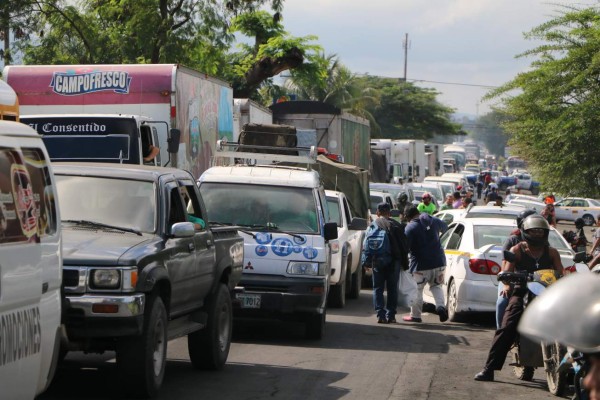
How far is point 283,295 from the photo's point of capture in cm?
1325

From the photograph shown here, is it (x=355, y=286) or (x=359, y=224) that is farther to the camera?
(x=355, y=286)

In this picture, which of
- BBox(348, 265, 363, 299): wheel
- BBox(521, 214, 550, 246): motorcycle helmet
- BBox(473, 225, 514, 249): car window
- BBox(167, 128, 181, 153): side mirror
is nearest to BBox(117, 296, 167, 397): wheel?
BBox(521, 214, 550, 246): motorcycle helmet

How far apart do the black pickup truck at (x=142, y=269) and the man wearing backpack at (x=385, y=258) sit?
4.19 m

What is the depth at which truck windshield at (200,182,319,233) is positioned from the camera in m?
14.1

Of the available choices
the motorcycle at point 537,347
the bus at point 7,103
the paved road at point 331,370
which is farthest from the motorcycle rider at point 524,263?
the bus at point 7,103

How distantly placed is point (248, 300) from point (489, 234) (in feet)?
15.1

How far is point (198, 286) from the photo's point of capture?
10508mm

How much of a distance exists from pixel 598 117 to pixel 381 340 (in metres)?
10.4

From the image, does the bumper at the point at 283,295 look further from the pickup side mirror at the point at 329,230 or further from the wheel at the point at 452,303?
the wheel at the point at 452,303

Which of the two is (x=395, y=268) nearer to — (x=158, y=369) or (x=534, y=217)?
(x=534, y=217)

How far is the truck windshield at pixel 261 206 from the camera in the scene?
14141mm

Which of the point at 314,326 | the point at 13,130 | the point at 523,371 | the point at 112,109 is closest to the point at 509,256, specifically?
the point at 523,371

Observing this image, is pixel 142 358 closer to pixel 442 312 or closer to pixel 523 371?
pixel 523 371

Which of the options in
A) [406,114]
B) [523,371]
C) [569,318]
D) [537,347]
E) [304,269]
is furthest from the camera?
[406,114]
